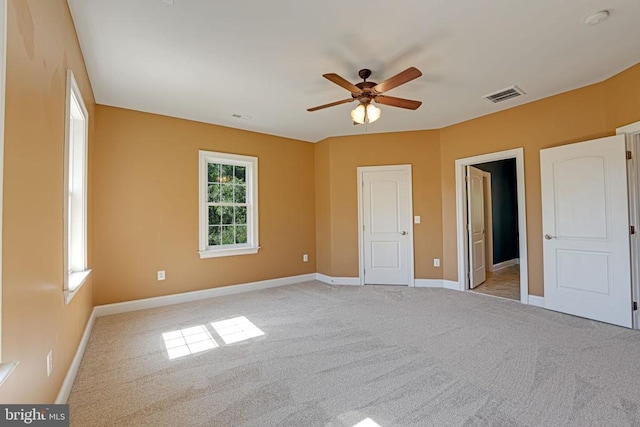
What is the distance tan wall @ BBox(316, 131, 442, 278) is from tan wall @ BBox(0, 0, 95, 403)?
3.85 metres

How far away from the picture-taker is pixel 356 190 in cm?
527

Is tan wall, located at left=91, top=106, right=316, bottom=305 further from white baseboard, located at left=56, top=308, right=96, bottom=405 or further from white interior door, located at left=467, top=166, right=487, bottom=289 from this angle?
white interior door, located at left=467, top=166, right=487, bottom=289

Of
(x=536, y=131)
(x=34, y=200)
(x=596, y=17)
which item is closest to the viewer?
(x=34, y=200)

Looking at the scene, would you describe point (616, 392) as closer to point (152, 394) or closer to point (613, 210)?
point (613, 210)

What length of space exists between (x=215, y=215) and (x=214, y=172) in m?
0.68

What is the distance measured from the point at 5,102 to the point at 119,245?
3.11 metres

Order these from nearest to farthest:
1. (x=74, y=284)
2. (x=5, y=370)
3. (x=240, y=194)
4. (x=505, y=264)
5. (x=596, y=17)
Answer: (x=5, y=370) < (x=596, y=17) < (x=74, y=284) < (x=240, y=194) < (x=505, y=264)

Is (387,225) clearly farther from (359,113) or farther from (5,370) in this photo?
(5,370)

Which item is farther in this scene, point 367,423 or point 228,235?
point 228,235

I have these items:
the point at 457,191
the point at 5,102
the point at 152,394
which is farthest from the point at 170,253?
the point at 457,191

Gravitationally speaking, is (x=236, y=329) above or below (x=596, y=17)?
below

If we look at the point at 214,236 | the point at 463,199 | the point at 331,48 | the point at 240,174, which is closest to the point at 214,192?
the point at 240,174

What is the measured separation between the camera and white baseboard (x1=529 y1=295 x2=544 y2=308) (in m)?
3.80

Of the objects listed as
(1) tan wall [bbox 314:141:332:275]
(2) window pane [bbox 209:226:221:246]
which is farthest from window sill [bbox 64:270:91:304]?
(1) tan wall [bbox 314:141:332:275]
